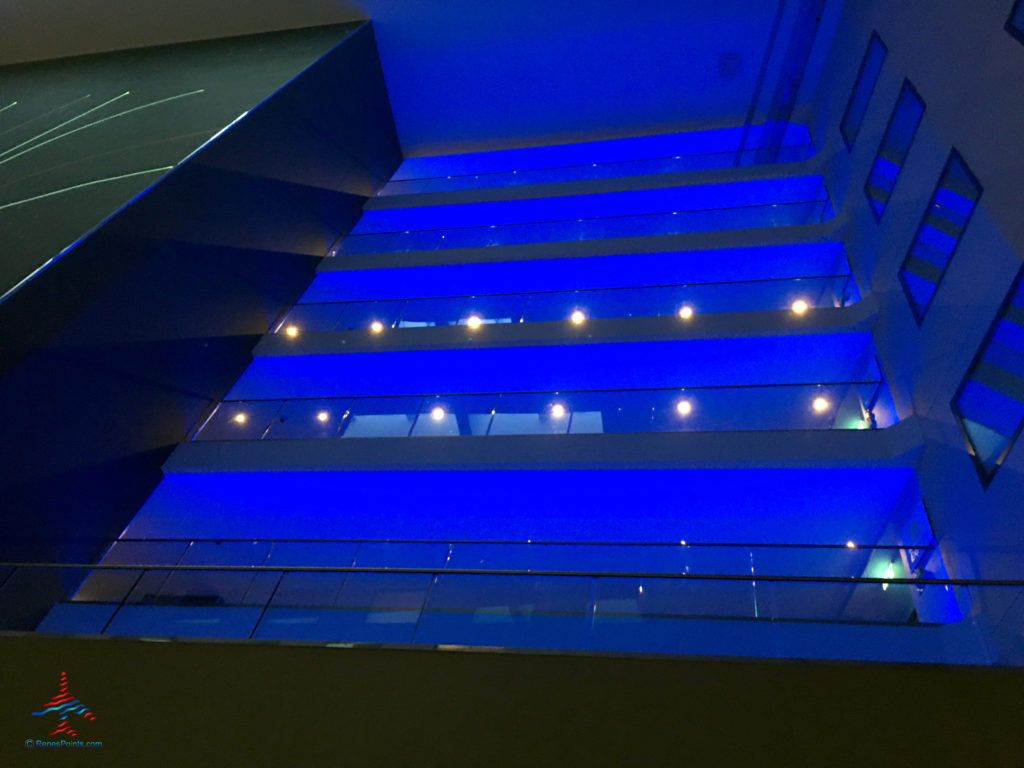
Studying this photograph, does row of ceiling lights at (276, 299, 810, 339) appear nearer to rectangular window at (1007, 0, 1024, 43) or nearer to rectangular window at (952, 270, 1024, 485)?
rectangular window at (952, 270, 1024, 485)

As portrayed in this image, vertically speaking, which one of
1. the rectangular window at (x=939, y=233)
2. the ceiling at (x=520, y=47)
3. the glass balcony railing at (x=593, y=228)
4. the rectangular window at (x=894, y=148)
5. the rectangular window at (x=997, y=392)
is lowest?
the rectangular window at (x=997, y=392)

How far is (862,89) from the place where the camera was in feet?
28.9

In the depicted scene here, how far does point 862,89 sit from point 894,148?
1.98 metres

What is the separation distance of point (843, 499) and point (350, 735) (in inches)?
188

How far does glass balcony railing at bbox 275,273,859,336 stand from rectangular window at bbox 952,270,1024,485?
2.64 meters

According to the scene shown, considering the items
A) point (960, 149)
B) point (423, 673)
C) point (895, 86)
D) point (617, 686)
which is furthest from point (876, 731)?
point (895, 86)

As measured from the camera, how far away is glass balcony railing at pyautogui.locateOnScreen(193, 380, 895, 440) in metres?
6.23

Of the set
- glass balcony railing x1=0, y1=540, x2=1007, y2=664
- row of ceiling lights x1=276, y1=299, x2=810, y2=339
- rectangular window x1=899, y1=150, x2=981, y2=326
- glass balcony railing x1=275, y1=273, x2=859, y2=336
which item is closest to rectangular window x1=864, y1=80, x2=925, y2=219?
glass balcony railing x1=275, y1=273, x2=859, y2=336

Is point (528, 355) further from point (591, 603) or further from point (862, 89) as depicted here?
point (862, 89)

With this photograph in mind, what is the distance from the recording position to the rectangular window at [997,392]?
4492 mm

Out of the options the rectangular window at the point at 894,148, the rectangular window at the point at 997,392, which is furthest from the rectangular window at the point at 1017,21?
the rectangular window at the point at 894,148

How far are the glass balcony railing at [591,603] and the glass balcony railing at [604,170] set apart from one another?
775 cm

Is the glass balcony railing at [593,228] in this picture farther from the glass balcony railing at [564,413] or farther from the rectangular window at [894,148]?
the glass balcony railing at [564,413]

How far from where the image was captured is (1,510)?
5.39 m
